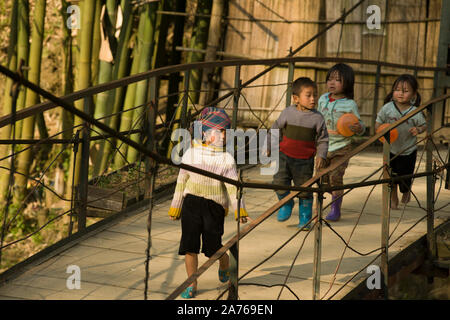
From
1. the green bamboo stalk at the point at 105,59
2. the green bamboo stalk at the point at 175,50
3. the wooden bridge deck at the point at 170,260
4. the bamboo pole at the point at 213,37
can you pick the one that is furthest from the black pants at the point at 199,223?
the green bamboo stalk at the point at 175,50

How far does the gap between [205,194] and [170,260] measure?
0.68 metres

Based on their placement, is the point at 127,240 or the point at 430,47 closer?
the point at 127,240

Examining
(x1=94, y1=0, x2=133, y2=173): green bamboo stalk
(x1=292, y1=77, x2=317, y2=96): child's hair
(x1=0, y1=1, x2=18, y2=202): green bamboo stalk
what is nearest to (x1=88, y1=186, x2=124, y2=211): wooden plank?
(x1=292, y1=77, x2=317, y2=96): child's hair

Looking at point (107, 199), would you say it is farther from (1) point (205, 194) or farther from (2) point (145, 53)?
(2) point (145, 53)

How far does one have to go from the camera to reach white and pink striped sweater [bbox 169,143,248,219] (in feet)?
13.3

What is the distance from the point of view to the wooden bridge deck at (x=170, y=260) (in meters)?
4.04

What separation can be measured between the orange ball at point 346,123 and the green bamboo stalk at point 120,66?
3365mm

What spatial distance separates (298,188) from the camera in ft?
11.8

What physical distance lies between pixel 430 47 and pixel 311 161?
418 centimetres

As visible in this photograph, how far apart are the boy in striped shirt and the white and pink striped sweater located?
1188mm

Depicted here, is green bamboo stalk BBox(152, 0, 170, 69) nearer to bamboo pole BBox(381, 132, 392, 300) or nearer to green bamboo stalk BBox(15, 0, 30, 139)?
green bamboo stalk BBox(15, 0, 30, 139)

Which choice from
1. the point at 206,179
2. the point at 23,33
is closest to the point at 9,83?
the point at 23,33
